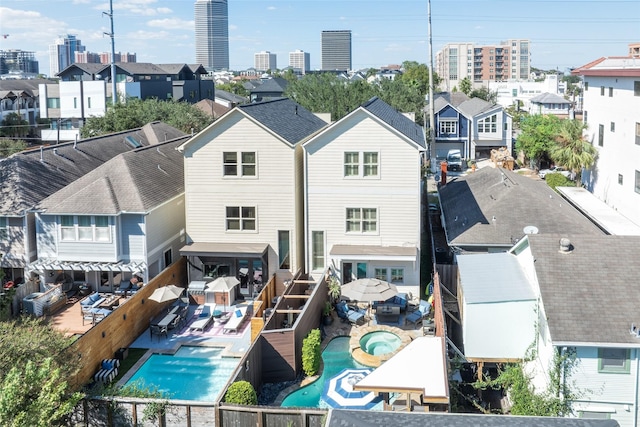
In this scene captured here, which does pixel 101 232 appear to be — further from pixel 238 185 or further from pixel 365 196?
pixel 365 196

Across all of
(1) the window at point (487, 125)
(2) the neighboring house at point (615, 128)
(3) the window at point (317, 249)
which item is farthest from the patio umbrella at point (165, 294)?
(1) the window at point (487, 125)

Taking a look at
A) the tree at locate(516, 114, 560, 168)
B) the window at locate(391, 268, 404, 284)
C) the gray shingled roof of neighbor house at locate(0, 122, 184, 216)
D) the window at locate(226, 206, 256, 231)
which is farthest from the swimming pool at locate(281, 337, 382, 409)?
the tree at locate(516, 114, 560, 168)

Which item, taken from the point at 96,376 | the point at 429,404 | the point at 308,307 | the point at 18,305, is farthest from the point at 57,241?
the point at 429,404

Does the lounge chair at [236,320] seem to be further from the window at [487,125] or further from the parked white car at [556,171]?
the window at [487,125]

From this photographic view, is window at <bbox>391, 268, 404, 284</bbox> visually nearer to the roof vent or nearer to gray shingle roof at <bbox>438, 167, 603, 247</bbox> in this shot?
gray shingle roof at <bbox>438, 167, 603, 247</bbox>

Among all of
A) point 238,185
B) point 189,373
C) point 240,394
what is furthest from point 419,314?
point 240,394

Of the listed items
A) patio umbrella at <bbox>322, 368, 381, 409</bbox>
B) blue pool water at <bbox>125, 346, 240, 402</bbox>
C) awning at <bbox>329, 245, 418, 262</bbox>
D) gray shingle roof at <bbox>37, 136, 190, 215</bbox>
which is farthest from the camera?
gray shingle roof at <bbox>37, 136, 190, 215</bbox>

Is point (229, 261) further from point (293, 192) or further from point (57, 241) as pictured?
point (57, 241)
